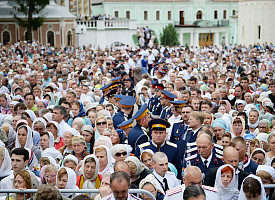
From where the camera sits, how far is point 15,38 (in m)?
47.0

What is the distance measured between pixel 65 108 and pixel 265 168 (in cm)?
504

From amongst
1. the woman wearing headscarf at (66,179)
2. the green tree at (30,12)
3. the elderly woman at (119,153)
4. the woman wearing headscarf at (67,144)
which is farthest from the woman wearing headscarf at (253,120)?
the green tree at (30,12)

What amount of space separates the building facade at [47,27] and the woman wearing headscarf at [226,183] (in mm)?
42888

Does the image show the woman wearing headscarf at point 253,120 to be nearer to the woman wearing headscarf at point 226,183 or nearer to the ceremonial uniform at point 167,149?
the ceremonial uniform at point 167,149

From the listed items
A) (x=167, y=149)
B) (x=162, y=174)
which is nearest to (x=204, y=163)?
(x=162, y=174)

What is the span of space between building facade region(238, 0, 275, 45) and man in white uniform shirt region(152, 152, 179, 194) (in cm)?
4434

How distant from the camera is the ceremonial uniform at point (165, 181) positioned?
6455 millimetres

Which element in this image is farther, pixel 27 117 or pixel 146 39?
pixel 146 39

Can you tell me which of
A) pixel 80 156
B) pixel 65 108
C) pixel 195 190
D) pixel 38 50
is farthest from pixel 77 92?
pixel 38 50

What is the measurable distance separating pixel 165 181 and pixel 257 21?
149 feet

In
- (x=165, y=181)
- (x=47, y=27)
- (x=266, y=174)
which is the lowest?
(x=165, y=181)

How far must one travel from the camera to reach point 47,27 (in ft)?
157

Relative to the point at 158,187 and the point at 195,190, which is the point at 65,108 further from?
the point at 195,190

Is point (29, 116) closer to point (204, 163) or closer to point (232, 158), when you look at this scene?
point (204, 163)
